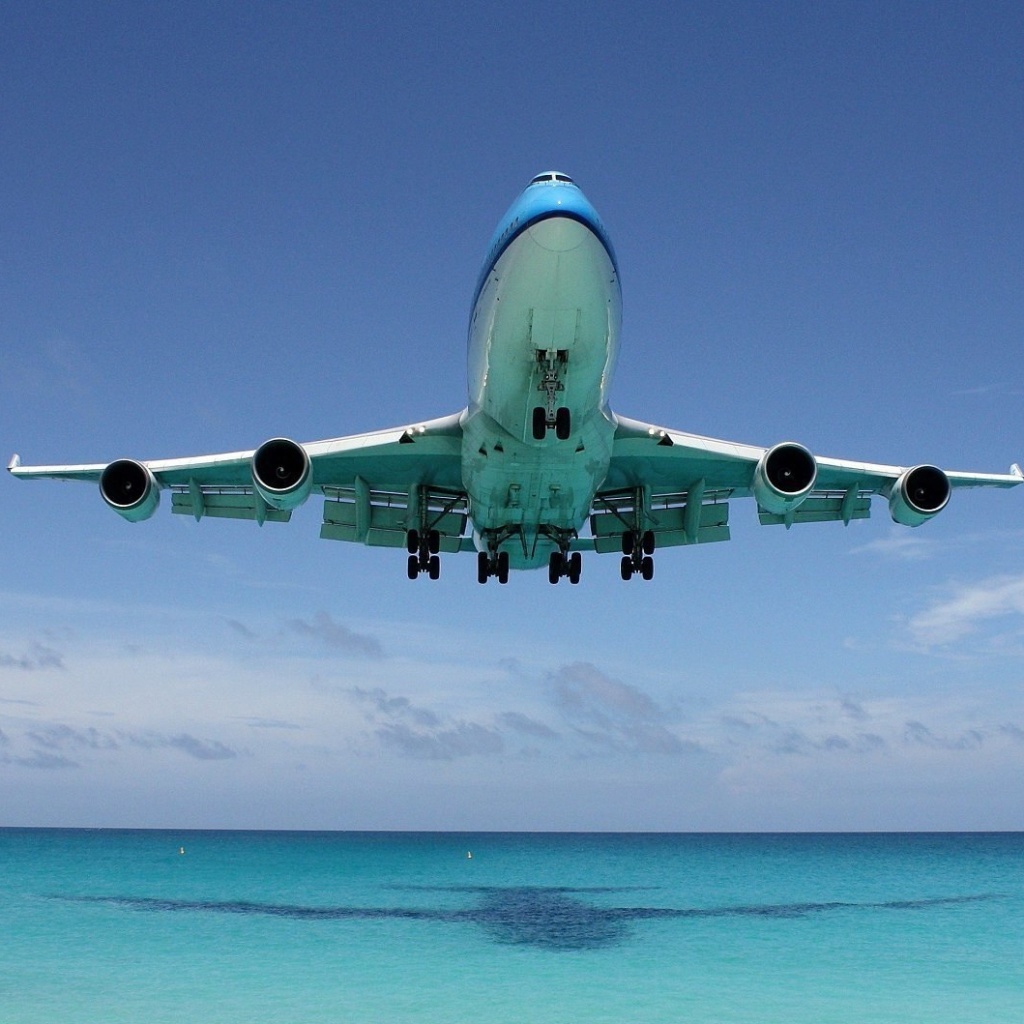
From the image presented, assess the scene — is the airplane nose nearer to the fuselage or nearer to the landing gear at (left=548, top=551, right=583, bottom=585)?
the fuselage

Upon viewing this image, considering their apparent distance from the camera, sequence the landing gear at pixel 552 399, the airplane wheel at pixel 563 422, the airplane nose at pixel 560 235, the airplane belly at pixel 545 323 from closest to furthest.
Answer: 1. the airplane nose at pixel 560 235
2. the airplane belly at pixel 545 323
3. the landing gear at pixel 552 399
4. the airplane wheel at pixel 563 422

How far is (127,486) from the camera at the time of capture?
22.2m

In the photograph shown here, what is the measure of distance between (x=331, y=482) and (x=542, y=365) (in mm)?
8793

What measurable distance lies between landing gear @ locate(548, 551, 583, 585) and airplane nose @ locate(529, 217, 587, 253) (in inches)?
427

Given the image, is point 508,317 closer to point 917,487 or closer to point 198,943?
point 917,487

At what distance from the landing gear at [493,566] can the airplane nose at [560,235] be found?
1048 cm

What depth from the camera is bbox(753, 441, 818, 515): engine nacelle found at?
21.5 m

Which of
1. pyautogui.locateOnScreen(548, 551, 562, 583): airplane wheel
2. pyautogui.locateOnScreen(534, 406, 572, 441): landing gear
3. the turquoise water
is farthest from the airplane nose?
the turquoise water

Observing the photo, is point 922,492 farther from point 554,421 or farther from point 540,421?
point 540,421

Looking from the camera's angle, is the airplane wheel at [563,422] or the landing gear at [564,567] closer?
the airplane wheel at [563,422]

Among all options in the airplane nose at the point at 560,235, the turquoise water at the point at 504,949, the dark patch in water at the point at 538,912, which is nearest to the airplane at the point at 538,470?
the airplane nose at the point at 560,235

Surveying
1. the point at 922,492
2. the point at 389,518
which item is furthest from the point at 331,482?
the point at 922,492

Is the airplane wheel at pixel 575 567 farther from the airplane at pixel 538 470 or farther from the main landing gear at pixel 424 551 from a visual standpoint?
the main landing gear at pixel 424 551

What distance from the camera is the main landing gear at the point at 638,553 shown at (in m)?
26.0
